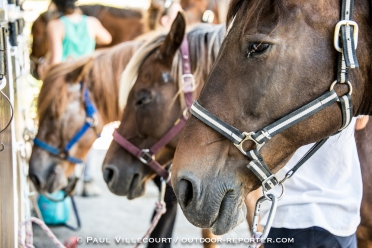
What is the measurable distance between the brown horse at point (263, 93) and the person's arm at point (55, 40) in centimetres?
345

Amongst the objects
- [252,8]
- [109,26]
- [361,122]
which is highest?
[252,8]

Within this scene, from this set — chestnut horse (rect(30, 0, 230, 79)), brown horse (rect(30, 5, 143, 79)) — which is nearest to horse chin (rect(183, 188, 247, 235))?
chestnut horse (rect(30, 0, 230, 79))

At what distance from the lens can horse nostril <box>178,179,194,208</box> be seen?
5.02ft

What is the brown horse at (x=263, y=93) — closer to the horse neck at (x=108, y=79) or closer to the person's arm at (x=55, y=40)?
the horse neck at (x=108, y=79)

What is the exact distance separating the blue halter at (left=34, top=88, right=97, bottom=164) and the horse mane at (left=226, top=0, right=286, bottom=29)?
2.27m

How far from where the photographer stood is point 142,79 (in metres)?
A: 2.87

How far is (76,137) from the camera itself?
3.78 metres

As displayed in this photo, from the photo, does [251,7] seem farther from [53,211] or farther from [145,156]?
[53,211]

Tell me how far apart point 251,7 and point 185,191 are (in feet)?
2.02

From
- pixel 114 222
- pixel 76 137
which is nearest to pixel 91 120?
pixel 76 137

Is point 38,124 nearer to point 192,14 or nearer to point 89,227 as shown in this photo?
point 89,227

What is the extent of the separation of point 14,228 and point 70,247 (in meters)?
1.14

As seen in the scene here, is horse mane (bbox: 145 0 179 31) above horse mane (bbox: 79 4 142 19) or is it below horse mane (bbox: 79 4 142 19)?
above

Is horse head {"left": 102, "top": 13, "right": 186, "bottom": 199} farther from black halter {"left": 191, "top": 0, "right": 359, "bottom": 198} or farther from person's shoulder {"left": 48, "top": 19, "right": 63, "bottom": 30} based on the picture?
person's shoulder {"left": 48, "top": 19, "right": 63, "bottom": 30}
